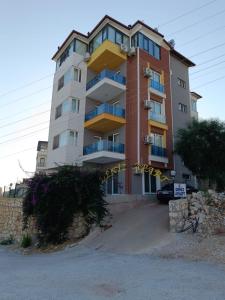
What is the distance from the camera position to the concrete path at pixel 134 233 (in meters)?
11.5

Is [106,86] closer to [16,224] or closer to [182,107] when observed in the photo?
[182,107]

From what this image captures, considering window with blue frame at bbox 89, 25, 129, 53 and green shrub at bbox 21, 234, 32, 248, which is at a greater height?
window with blue frame at bbox 89, 25, 129, 53

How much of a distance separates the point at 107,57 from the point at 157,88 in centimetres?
552

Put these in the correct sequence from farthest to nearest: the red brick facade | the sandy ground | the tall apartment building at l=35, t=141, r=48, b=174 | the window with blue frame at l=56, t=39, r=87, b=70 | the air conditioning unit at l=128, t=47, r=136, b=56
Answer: the tall apartment building at l=35, t=141, r=48, b=174 < the window with blue frame at l=56, t=39, r=87, b=70 < the air conditioning unit at l=128, t=47, r=136, b=56 < the red brick facade < the sandy ground

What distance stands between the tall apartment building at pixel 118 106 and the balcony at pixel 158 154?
0.28ft

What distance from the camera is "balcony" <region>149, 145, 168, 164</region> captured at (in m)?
23.0

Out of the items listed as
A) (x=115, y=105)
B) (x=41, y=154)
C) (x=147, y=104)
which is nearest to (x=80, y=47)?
(x=115, y=105)

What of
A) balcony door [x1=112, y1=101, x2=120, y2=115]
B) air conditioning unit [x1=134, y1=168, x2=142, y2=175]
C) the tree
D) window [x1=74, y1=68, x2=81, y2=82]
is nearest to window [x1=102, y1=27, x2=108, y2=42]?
window [x1=74, y1=68, x2=81, y2=82]

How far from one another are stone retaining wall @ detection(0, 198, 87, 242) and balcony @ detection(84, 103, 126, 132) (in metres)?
9.12

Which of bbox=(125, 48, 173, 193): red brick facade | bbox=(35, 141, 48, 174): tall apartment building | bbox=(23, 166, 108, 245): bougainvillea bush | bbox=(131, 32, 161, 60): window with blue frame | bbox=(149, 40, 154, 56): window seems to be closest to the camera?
bbox=(23, 166, 108, 245): bougainvillea bush

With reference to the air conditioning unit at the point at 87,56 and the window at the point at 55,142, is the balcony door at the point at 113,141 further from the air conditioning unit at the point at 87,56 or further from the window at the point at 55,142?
the air conditioning unit at the point at 87,56

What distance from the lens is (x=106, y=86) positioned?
2389 cm

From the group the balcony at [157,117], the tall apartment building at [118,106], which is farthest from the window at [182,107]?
the balcony at [157,117]

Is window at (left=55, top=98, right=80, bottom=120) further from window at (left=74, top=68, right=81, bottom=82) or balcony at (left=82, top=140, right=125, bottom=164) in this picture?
balcony at (left=82, top=140, right=125, bottom=164)
